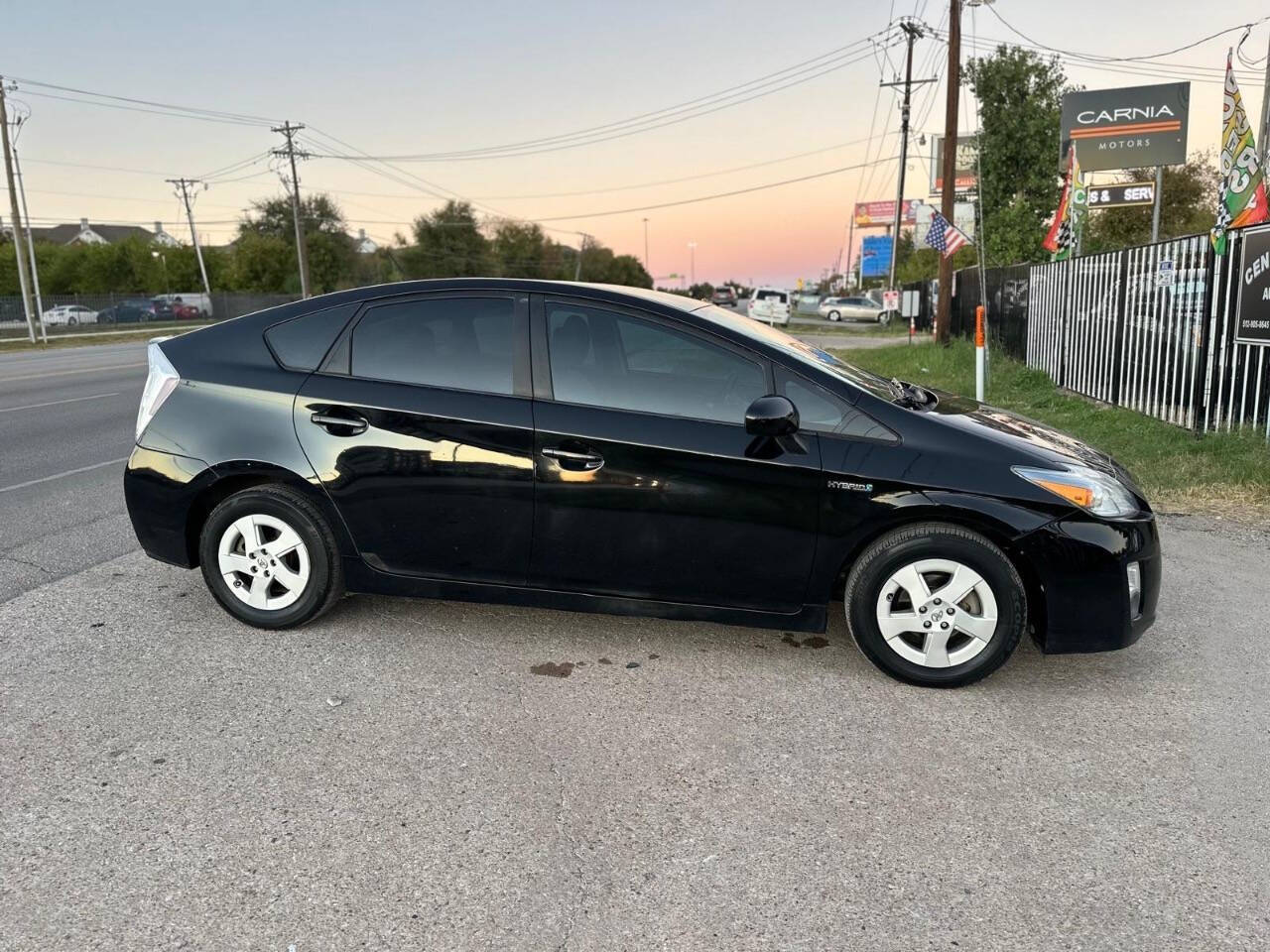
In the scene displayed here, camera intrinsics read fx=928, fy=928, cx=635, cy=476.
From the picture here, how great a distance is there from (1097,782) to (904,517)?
114 cm

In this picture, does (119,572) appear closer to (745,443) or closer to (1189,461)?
(745,443)

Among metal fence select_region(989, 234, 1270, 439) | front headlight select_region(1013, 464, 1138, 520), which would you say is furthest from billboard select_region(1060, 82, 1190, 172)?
front headlight select_region(1013, 464, 1138, 520)

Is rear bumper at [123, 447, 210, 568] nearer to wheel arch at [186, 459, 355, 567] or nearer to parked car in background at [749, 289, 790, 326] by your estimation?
wheel arch at [186, 459, 355, 567]

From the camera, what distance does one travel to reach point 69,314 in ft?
172

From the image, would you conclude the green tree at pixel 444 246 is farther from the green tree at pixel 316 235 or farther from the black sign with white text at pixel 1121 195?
the black sign with white text at pixel 1121 195

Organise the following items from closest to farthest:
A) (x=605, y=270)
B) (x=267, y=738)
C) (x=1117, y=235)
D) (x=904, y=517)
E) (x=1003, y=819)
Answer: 1. (x=1003, y=819)
2. (x=267, y=738)
3. (x=904, y=517)
4. (x=1117, y=235)
5. (x=605, y=270)

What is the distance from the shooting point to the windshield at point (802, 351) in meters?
4.03

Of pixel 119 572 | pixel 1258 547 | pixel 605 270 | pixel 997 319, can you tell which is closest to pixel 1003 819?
pixel 1258 547

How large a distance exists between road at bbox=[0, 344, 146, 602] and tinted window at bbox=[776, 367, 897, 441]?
410cm

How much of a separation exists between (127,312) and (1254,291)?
59014 millimetres

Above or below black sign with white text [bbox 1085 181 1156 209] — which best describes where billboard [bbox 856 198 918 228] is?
above

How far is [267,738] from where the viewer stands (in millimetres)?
3334

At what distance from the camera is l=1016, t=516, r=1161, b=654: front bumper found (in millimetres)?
3621

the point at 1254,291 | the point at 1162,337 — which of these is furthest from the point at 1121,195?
the point at 1254,291
